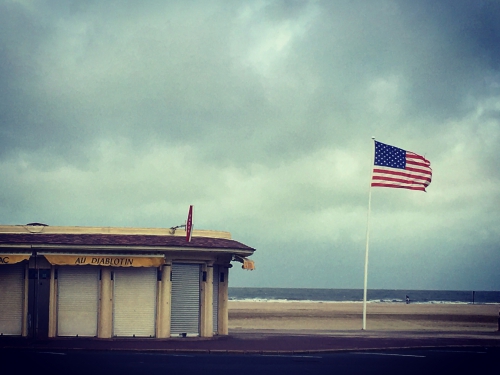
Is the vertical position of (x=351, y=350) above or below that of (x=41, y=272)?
below

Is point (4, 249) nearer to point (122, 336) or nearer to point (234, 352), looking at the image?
point (122, 336)

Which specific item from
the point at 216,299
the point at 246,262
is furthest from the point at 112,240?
the point at 246,262

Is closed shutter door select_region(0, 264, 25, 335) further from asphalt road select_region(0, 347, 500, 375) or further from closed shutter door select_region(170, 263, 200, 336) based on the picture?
closed shutter door select_region(170, 263, 200, 336)

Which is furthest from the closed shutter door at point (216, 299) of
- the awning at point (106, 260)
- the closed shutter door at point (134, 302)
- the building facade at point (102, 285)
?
the awning at point (106, 260)

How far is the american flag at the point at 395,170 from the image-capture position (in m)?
32.4

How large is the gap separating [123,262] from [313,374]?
1240 cm

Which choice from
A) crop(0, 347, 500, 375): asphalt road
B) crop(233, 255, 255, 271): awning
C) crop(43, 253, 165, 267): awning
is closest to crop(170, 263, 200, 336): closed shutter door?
crop(43, 253, 165, 267): awning

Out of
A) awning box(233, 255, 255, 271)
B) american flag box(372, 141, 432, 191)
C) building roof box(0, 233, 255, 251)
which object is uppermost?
american flag box(372, 141, 432, 191)

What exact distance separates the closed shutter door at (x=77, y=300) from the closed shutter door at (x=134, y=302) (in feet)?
3.07

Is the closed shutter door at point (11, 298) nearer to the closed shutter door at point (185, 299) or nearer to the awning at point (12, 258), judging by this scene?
the awning at point (12, 258)

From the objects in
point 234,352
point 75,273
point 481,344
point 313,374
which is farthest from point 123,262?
point 481,344

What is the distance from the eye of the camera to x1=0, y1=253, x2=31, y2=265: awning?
2697cm

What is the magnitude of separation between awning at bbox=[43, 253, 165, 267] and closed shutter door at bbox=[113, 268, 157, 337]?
0.84 metres

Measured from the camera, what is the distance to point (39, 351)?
73.9 feet
